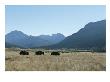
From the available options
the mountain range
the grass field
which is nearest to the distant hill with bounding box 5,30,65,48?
the mountain range

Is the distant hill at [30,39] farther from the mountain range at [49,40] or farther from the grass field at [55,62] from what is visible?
the grass field at [55,62]

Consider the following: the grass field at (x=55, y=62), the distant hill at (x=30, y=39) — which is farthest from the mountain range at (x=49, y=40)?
the grass field at (x=55, y=62)

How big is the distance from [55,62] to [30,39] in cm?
36

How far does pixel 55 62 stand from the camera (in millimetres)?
2750

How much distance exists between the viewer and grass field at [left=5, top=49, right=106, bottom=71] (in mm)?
2682

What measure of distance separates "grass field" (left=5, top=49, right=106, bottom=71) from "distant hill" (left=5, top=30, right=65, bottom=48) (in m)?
0.13

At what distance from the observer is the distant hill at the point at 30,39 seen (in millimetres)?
2799

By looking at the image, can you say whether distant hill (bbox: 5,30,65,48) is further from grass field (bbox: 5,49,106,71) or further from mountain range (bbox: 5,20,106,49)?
grass field (bbox: 5,49,106,71)

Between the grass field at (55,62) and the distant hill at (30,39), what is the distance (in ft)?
0.44

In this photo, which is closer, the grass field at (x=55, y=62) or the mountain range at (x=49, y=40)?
the grass field at (x=55, y=62)

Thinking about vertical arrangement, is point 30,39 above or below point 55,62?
above

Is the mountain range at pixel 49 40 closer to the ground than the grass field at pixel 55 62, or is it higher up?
higher up
